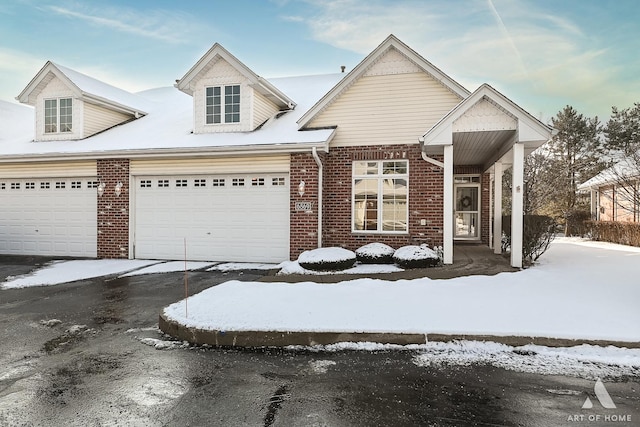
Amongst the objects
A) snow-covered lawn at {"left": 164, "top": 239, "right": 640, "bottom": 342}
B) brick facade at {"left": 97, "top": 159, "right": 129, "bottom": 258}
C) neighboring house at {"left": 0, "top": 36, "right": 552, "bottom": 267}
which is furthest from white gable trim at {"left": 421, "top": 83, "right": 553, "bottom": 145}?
brick facade at {"left": 97, "top": 159, "right": 129, "bottom": 258}

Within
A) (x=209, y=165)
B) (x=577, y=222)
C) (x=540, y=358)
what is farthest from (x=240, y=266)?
(x=577, y=222)

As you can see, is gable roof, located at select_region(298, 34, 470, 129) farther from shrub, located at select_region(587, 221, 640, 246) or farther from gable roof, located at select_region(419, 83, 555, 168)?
shrub, located at select_region(587, 221, 640, 246)

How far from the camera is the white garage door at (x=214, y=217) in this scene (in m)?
12.2

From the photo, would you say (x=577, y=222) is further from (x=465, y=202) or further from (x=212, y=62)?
(x=212, y=62)

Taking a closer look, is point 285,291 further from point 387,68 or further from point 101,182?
point 101,182

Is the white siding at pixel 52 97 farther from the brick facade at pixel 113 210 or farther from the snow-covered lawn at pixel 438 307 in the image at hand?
the snow-covered lawn at pixel 438 307

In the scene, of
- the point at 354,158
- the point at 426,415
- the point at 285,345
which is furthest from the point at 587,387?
the point at 354,158

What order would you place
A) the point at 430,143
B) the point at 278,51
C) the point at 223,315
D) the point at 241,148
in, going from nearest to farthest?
the point at 223,315 → the point at 430,143 → the point at 241,148 → the point at 278,51

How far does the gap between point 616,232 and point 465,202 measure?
846 cm

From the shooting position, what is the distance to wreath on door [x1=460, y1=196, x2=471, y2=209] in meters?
15.6

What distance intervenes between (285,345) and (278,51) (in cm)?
1352

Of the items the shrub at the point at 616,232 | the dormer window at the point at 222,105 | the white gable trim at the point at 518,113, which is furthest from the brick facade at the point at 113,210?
the shrub at the point at 616,232

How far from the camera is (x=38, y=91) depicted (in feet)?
48.5

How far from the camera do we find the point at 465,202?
1571 centimetres
